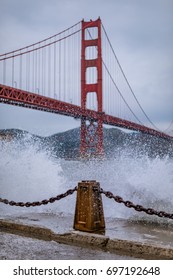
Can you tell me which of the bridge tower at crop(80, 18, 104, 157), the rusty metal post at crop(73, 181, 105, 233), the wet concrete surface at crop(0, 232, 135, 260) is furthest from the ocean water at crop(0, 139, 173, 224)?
the bridge tower at crop(80, 18, 104, 157)

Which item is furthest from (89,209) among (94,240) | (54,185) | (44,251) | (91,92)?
(91,92)

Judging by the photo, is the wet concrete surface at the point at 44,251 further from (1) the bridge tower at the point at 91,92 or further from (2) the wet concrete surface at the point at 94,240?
(1) the bridge tower at the point at 91,92

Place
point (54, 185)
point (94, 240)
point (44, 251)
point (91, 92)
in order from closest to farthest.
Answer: point (44, 251) < point (94, 240) < point (54, 185) < point (91, 92)

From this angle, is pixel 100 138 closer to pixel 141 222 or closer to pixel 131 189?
pixel 131 189

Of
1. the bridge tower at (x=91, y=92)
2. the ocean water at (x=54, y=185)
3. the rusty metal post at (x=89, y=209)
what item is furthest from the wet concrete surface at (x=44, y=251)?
the bridge tower at (x=91, y=92)

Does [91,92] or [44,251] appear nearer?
[44,251]

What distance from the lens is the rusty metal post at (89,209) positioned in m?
3.19

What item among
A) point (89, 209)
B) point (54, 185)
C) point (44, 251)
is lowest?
point (44, 251)

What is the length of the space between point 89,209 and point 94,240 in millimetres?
342

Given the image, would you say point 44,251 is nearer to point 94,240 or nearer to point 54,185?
point 94,240

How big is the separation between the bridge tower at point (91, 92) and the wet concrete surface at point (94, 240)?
24.5 metres

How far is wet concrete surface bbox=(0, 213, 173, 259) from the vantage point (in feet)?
8.58

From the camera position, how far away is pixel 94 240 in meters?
2.94
